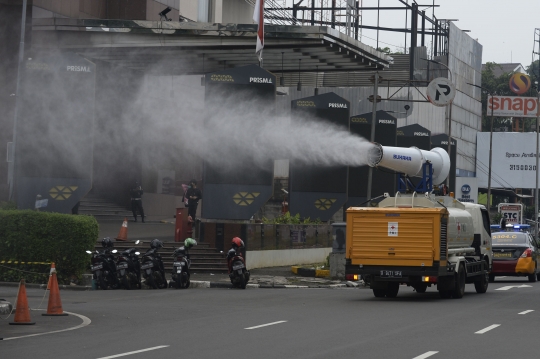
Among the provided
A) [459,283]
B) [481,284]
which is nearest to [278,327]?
[459,283]

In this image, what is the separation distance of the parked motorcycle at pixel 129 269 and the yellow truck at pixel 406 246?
5.67m

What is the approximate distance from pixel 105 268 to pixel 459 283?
333 inches

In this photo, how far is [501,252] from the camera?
28.7 m

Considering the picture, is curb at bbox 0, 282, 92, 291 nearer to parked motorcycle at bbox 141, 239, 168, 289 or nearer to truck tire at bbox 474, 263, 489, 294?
parked motorcycle at bbox 141, 239, 168, 289

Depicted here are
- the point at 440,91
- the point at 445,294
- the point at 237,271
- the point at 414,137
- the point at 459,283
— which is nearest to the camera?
the point at 459,283

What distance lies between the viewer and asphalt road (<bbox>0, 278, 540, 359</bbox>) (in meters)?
11.7

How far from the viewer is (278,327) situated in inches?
568

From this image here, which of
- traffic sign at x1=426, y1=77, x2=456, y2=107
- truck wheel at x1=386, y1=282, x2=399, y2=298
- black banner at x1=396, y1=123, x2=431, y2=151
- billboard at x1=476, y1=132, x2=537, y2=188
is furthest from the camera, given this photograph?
billboard at x1=476, y1=132, x2=537, y2=188

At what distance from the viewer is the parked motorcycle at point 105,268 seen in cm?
2288

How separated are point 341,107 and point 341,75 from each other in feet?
105

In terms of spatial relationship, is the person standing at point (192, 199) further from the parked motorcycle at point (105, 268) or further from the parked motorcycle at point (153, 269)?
the parked motorcycle at point (105, 268)

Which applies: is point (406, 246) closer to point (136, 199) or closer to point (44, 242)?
point (44, 242)

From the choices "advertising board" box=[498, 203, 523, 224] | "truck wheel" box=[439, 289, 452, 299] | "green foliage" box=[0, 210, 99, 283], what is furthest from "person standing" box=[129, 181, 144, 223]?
"advertising board" box=[498, 203, 523, 224]

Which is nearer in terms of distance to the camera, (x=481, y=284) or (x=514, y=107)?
(x=481, y=284)
